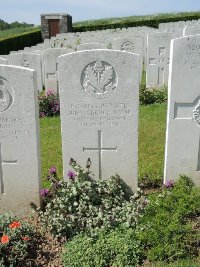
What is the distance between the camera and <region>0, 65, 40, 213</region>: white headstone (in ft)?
13.6

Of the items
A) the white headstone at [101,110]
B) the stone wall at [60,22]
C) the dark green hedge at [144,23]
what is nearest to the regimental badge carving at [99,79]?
the white headstone at [101,110]

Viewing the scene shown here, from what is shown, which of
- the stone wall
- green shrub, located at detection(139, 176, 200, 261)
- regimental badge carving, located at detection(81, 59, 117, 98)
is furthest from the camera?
the stone wall

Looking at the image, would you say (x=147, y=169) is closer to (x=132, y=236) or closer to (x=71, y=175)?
(x=71, y=175)

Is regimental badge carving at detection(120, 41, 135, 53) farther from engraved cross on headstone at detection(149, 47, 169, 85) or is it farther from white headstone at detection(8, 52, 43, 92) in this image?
white headstone at detection(8, 52, 43, 92)

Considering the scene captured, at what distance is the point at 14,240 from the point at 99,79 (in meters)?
2.03

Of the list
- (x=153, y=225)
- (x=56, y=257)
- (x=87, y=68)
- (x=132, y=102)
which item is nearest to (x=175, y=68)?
(x=132, y=102)

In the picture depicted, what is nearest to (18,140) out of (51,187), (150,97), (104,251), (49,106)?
(51,187)

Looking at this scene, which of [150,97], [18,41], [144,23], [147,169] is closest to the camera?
[147,169]

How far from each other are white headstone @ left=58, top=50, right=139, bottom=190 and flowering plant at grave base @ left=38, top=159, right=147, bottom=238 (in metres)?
0.21

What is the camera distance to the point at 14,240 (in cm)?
383

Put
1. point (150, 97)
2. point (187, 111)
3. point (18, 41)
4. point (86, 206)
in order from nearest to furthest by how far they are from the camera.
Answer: point (86, 206) < point (187, 111) < point (150, 97) < point (18, 41)

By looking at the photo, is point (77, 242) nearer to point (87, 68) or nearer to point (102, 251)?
point (102, 251)

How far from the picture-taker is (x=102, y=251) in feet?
12.1

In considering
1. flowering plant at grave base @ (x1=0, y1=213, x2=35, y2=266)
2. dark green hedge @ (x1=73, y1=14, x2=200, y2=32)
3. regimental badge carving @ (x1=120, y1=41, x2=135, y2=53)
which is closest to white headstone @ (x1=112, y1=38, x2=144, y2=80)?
regimental badge carving @ (x1=120, y1=41, x2=135, y2=53)
